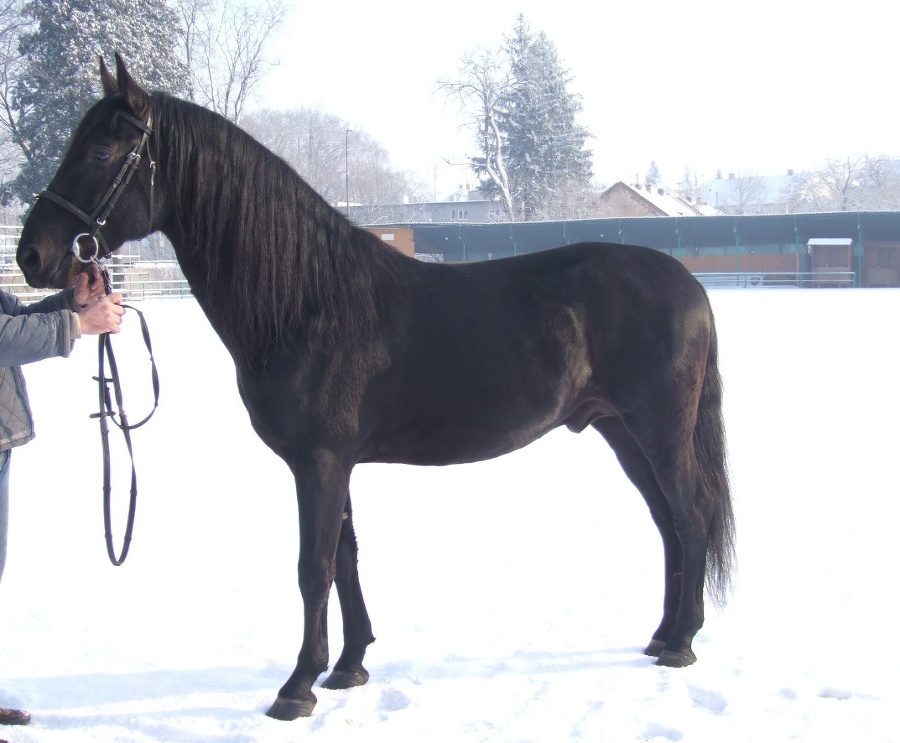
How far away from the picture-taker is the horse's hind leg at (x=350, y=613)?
2959 mm

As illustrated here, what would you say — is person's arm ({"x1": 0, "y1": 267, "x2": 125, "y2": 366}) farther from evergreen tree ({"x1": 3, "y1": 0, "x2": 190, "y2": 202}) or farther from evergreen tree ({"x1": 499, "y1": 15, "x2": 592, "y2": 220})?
evergreen tree ({"x1": 499, "y1": 15, "x2": 592, "y2": 220})

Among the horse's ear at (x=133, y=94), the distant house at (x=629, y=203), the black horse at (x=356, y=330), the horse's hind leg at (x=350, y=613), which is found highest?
the distant house at (x=629, y=203)

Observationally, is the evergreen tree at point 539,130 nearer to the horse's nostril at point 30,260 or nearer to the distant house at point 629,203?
the distant house at point 629,203

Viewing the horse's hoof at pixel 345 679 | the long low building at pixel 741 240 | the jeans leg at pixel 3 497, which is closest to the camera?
the jeans leg at pixel 3 497

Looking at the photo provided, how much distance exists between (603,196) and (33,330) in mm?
49549

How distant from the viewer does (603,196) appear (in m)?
49.6

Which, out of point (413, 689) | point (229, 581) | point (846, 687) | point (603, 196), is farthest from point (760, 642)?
point (603, 196)

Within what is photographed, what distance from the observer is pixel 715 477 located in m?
3.31

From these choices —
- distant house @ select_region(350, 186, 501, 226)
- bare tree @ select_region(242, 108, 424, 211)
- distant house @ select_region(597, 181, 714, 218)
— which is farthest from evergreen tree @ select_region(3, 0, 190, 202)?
distant house @ select_region(597, 181, 714, 218)

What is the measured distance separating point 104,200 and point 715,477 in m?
2.50

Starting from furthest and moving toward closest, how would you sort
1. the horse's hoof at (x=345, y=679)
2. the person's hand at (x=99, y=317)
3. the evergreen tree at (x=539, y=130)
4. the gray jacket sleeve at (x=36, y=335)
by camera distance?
the evergreen tree at (x=539, y=130) < the horse's hoof at (x=345, y=679) < the person's hand at (x=99, y=317) < the gray jacket sleeve at (x=36, y=335)

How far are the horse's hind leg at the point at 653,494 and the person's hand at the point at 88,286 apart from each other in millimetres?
1997

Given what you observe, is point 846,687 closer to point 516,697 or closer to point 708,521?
point 708,521

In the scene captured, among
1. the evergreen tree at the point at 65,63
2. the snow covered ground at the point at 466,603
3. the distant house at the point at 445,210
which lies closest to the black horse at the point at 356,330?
the snow covered ground at the point at 466,603
